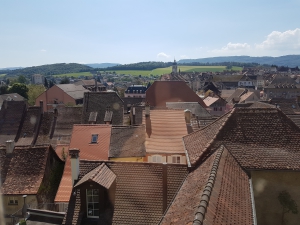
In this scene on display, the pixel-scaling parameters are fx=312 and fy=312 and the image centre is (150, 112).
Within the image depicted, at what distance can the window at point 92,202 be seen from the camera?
1306cm

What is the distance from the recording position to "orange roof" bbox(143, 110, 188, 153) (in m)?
23.4

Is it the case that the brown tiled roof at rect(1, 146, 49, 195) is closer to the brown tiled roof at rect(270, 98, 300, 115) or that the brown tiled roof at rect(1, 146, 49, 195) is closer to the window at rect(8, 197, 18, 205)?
the window at rect(8, 197, 18, 205)

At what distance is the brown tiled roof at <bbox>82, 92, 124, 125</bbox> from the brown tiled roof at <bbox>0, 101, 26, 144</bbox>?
8.70 m

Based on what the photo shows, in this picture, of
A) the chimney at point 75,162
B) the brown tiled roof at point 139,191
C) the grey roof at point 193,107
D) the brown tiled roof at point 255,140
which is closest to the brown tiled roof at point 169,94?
the grey roof at point 193,107

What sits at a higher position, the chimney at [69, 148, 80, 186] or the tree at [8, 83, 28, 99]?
the chimney at [69, 148, 80, 186]

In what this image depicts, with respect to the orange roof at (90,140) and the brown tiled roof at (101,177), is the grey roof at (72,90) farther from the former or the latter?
the brown tiled roof at (101,177)

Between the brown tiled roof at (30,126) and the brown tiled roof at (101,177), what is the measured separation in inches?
968

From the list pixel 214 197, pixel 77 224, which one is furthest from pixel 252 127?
pixel 77 224

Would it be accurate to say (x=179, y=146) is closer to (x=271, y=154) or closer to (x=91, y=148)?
(x=91, y=148)

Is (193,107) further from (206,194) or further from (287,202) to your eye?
(206,194)

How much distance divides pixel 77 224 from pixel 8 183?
31.8ft

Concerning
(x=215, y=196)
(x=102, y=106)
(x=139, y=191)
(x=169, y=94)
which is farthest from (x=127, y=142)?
(x=169, y=94)

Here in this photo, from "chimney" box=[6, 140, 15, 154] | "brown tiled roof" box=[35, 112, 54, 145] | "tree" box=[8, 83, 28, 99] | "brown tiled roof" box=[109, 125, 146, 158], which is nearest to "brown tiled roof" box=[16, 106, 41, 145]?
"brown tiled roof" box=[35, 112, 54, 145]

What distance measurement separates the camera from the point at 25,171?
20.8 metres
